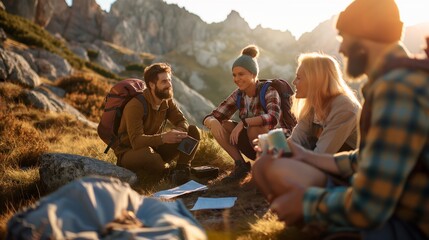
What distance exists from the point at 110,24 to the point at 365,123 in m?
84.0

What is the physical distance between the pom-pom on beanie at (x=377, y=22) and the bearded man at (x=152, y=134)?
4148 millimetres

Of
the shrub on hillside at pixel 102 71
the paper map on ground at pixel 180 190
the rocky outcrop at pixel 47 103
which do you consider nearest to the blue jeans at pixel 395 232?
the paper map on ground at pixel 180 190

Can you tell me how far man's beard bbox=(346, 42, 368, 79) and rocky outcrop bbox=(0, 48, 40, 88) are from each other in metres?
14.3

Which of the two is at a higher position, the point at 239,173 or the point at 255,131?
the point at 255,131

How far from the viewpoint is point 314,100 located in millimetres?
4492

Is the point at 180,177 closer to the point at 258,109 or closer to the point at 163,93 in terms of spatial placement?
the point at 163,93

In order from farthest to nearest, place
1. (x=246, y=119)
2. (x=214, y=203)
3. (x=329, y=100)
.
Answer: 1. (x=246, y=119)
2. (x=214, y=203)
3. (x=329, y=100)

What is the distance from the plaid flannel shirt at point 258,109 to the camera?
5719 millimetres

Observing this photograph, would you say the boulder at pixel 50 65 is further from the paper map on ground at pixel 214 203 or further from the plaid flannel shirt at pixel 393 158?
the plaid flannel shirt at pixel 393 158

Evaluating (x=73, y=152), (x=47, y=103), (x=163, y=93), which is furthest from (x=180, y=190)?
(x=47, y=103)

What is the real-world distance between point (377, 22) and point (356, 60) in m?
0.24

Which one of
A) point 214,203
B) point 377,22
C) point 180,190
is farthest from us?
point 180,190

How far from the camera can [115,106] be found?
19.7ft

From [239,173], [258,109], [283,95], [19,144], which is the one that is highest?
[283,95]
